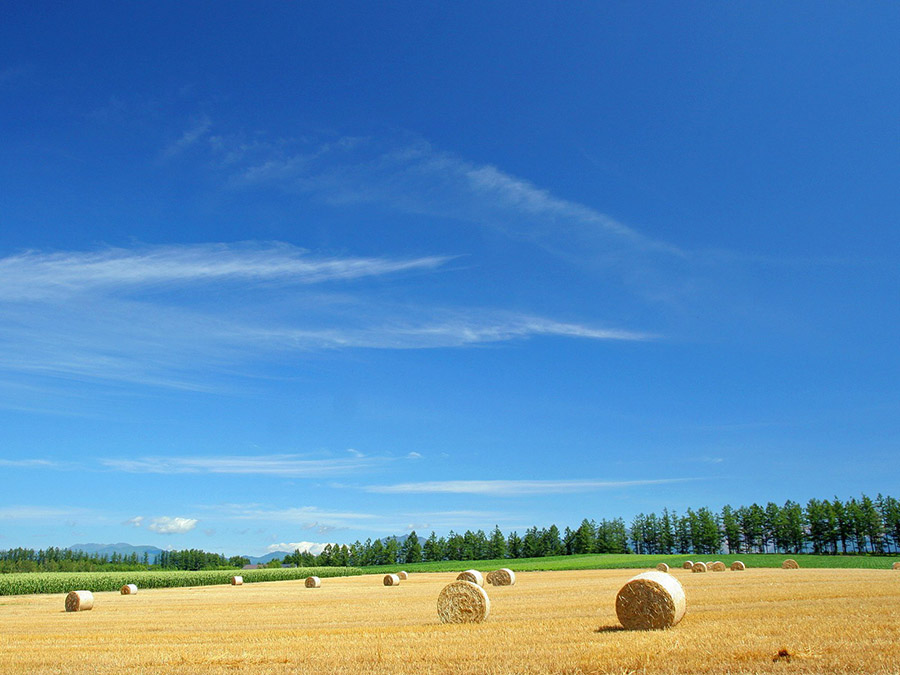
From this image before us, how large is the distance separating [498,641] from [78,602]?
2495 cm

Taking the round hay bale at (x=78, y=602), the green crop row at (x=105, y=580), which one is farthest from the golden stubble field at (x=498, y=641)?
the green crop row at (x=105, y=580)

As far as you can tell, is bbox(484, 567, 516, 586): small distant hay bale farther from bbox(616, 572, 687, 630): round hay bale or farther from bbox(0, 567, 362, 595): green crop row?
bbox(0, 567, 362, 595): green crop row

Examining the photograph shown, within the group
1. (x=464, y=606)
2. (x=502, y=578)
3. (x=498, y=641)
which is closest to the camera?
(x=498, y=641)

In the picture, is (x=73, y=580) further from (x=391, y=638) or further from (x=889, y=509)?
(x=889, y=509)

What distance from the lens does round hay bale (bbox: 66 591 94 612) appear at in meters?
32.2

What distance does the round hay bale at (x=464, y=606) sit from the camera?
20.1 m

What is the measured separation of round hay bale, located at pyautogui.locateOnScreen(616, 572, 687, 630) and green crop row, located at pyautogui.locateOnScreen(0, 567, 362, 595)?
53799 mm

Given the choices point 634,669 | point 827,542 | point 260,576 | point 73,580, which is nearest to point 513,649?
point 634,669

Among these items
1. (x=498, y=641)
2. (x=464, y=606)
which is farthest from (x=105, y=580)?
(x=498, y=641)

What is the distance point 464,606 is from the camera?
798 inches

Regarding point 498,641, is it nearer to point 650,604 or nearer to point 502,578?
point 650,604

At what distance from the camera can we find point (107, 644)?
707 inches

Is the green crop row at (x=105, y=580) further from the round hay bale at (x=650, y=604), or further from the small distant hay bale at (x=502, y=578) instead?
the round hay bale at (x=650, y=604)

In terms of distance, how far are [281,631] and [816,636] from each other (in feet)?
43.8
